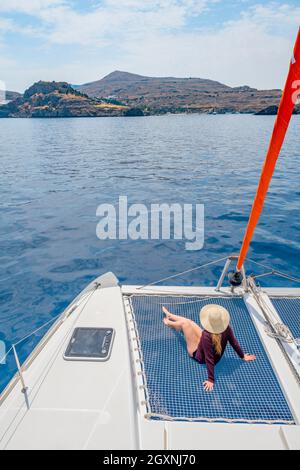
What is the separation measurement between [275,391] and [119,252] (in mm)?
8298

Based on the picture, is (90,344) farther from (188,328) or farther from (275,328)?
(275,328)

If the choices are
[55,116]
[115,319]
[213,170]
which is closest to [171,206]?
[213,170]

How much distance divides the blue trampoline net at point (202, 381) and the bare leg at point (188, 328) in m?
0.11

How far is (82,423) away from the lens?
3.63 m

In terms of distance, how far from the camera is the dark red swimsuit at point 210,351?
14.8ft

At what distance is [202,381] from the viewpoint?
453 cm

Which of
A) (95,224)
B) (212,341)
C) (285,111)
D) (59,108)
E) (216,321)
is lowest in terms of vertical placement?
(95,224)

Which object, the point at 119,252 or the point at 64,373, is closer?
the point at 64,373

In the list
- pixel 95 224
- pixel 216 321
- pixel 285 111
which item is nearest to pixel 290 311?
pixel 216 321

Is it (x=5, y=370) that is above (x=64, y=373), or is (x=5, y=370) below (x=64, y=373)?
below

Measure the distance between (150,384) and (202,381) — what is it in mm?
741
